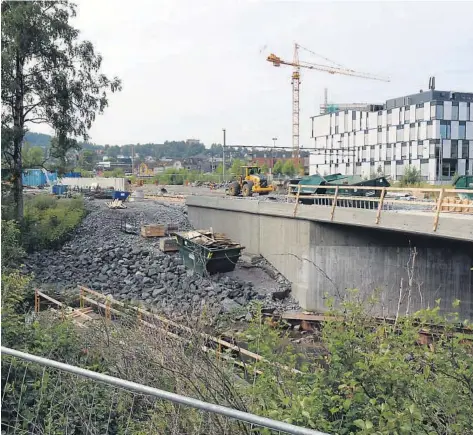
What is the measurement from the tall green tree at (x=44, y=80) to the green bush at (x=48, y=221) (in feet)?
3.71

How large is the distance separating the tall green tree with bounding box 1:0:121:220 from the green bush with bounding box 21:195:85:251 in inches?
44.5

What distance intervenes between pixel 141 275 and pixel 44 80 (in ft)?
37.4

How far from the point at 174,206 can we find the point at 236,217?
12.4m

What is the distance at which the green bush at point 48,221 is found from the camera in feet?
88.3

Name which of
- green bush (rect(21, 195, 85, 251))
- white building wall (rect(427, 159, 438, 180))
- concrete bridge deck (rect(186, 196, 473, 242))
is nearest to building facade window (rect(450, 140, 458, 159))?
white building wall (rect(427, 159, 438, 180))

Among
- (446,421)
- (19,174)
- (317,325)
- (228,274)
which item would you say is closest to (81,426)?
(446,421)

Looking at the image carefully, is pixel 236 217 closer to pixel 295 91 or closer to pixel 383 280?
pixel 383 280

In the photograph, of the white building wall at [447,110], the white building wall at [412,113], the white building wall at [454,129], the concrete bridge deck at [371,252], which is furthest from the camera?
the white building wall at [412,113]

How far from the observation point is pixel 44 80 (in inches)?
1059

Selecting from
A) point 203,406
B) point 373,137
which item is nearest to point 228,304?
point 203,406

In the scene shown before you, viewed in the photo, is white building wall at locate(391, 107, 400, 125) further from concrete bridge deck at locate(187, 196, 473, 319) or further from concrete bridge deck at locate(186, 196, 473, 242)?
concrete bridge deck at locate(187, 196, 473, 319)

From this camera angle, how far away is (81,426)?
204 inches

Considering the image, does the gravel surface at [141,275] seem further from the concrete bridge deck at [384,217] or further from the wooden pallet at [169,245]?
the concrete bridge deck at [384,217]

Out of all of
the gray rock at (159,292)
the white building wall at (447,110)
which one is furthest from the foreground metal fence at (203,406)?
the white building wall at (447,110)
